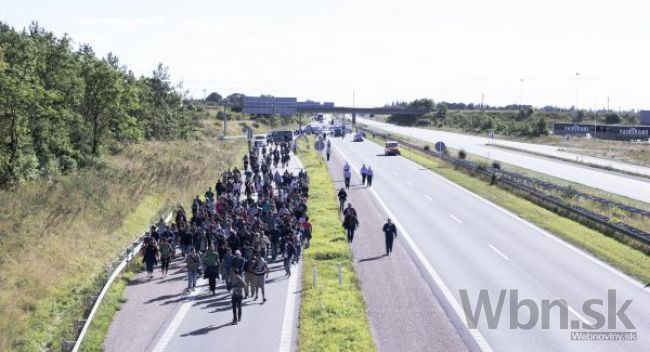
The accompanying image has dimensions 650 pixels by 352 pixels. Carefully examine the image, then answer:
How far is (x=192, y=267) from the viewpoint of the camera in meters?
19.0

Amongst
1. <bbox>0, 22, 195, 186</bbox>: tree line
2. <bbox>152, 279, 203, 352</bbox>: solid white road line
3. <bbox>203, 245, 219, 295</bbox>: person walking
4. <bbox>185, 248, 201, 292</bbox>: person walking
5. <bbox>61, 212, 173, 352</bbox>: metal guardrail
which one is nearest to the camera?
<bbox>61, 212, 173, 352</bbox>: metal guardrail

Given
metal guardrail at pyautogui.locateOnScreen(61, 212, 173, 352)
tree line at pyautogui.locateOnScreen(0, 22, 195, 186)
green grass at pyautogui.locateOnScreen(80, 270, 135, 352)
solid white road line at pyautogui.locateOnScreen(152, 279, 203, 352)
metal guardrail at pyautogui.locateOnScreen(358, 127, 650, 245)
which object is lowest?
solid white road line at pyautogui.locateOnScreen(152, 279, 203, 352)

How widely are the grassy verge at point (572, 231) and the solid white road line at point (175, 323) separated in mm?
12739

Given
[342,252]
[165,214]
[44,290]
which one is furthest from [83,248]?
[342,252]

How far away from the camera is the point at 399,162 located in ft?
200

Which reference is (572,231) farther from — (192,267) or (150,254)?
(150,254)

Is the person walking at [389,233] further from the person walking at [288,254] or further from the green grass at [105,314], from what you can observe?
the green grass at [105,314]

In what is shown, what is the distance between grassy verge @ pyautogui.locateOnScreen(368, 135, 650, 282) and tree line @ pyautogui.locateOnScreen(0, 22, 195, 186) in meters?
21.5

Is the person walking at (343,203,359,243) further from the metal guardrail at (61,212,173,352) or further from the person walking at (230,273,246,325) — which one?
the person walking at (230,273,246,325)

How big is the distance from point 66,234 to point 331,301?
12230 millimetres

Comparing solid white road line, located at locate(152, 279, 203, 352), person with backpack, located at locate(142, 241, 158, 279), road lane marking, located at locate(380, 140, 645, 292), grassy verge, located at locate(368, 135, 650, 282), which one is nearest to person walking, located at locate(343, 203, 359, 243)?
person with backpack, located at locate(142, 241, 158, 279)

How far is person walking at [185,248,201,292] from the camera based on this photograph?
18906 mm

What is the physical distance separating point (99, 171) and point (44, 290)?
19.9 metres

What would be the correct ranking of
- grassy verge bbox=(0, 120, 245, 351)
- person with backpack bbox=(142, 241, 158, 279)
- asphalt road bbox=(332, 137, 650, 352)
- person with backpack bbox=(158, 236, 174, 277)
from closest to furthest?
asphalt road bbox=(332, 137, 650, 352)
grassy verge bbox=(0, 120, 245, 351)
person with backpack bbox=(142, 241, 158, 279)
person with backpack bbox=(158, 236, 174, 277)
